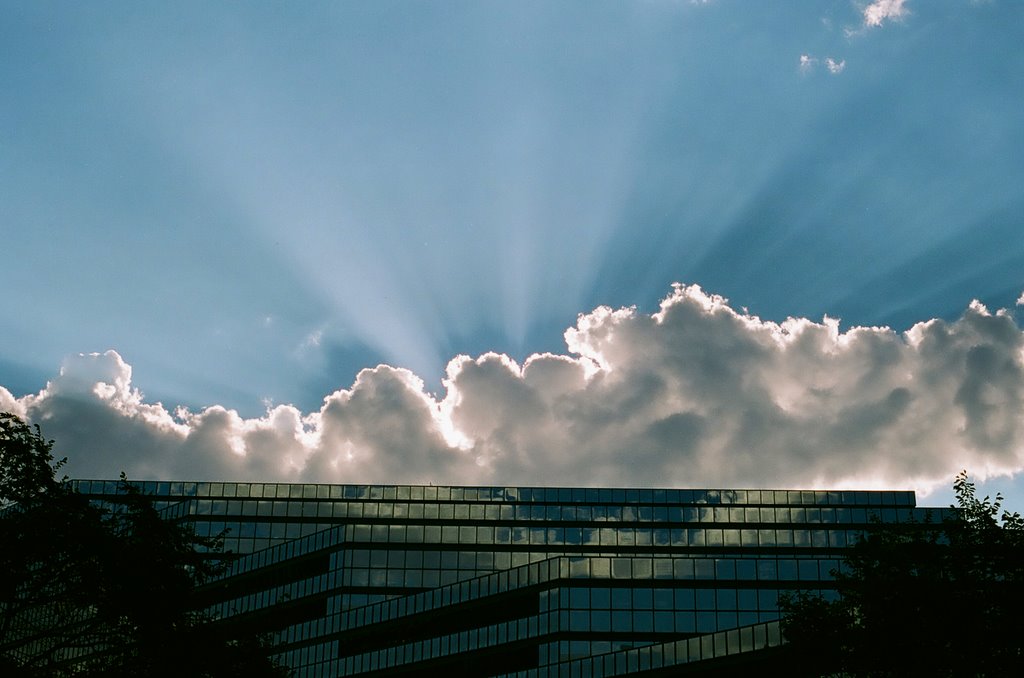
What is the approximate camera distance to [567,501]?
3957 inches

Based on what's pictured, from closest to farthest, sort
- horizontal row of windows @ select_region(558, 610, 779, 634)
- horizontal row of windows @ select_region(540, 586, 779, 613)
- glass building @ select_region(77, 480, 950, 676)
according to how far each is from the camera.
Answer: horizontal row of windows @ select_region(558, 610, 779, 634) → horizontal row of windows @ select_region(540, 586, 779, 613) → glass building @ select_region(77, 480, 950, 676)

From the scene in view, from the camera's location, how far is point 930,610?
4503cm

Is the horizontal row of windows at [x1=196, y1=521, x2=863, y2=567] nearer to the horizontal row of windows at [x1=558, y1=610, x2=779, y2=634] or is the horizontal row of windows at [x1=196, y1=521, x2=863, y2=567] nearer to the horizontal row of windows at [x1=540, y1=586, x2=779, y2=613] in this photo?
the horizontal row of windows at [x1=540, y1=586, x2=779, y2=613]

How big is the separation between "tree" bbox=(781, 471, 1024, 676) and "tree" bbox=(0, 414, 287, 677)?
928 inches

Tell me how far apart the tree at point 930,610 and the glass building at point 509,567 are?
16695 millimetres

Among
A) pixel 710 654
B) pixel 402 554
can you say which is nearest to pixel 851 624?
pixel 710 654

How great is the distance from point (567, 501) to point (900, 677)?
56817mm

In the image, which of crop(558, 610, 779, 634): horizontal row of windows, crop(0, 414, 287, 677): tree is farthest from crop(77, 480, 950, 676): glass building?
crop(0, 414, 287, 677): tree

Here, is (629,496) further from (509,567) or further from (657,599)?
(657,599)

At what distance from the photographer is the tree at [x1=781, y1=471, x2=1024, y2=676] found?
43594 mm

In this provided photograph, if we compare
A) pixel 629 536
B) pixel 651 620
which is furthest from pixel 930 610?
pixel 629 536

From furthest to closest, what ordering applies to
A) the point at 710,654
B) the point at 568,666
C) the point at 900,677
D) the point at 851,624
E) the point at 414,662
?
the point at 414,662 → the point at 568,666 → the point at 710,654 → the point at 851,624 → the point at 900,677

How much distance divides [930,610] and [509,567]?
55475 mm

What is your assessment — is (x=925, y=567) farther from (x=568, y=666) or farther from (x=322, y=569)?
(x=322, y=569)
